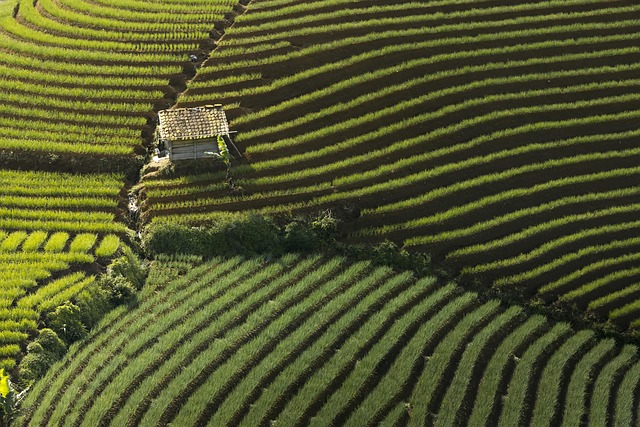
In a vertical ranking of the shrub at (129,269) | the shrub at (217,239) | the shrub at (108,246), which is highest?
the shrub at (217,239)

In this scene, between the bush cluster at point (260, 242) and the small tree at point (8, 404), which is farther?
the bush cluster at point (260, 242)

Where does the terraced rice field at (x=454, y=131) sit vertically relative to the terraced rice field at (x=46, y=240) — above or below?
above

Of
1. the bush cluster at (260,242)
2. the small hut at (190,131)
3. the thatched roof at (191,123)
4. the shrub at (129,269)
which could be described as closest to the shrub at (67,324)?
the shrub at (129,269)

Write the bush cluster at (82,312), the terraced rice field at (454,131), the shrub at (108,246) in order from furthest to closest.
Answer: the terraced rice field at (454,131) → the shrub at (108,246) → the bush cluster at (82,312)

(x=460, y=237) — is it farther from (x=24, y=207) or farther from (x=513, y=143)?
(x=24, y=207)

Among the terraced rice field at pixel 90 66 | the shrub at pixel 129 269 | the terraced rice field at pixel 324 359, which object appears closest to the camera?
the terraced rice field at pixel 324 359

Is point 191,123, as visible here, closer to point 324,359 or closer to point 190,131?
point 190,131

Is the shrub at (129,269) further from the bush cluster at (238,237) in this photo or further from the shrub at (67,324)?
the shrub at (67,324)
